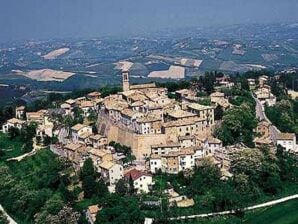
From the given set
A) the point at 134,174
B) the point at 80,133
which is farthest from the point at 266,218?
the point at 80,133

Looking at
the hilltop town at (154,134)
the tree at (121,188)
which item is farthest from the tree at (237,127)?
the tree at (121,188)

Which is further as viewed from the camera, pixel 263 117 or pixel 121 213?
pixel 263 117

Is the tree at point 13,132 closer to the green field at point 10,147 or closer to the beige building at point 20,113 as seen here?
the green field at point 10,147

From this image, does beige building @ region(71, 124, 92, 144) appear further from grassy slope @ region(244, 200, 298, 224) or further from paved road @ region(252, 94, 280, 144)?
grassy slope @ region(244, 200, 298, 224)

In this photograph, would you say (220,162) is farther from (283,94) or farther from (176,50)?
(176,50)

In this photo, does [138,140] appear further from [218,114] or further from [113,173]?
[218,114]

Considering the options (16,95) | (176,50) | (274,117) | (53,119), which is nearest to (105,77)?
(16,95)

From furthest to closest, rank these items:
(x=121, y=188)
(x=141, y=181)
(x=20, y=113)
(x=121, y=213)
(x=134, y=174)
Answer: (x=20, y=113) → (x=134, y=174) → (x=141, y=181) → (x=121, y=188) → (x=121, y=213)
